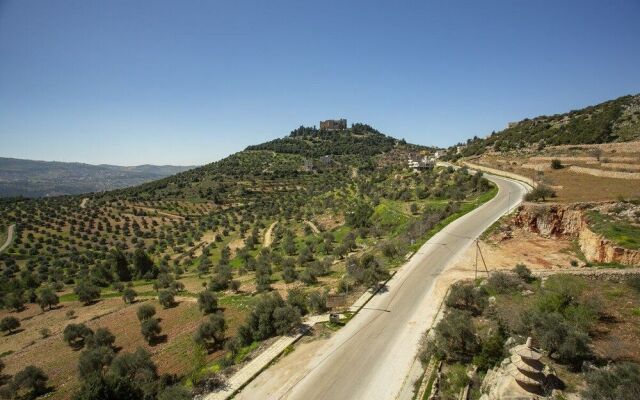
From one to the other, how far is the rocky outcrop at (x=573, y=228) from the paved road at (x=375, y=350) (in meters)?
8.38

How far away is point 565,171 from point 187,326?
157 feet

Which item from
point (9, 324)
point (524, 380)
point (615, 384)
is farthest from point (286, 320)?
point (9, 324)

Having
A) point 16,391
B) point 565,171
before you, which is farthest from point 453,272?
point 565,171

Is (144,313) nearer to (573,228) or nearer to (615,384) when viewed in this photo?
(615,384)

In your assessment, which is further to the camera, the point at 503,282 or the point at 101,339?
the point at 101,339

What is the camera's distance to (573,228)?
26.7 metres

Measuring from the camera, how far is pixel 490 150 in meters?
78.6

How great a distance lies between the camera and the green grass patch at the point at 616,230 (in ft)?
66.9

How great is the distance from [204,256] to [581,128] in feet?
241

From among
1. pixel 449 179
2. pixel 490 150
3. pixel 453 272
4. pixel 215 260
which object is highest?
pixel 490 150

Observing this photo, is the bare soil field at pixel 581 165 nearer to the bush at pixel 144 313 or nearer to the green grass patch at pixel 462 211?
the green grass patch at pixel 462 211

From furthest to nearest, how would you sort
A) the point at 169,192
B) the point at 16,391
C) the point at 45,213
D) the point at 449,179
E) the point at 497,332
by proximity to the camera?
the point at 169,192 < the point at 45,213 < the point at 449,179 < the point at 16,391 < the point at 497,332

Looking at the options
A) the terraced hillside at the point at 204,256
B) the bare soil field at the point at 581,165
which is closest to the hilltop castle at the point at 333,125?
the terraced hillside at the point at 204,256

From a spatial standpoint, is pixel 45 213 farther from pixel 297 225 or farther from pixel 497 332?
pixel 497 332
